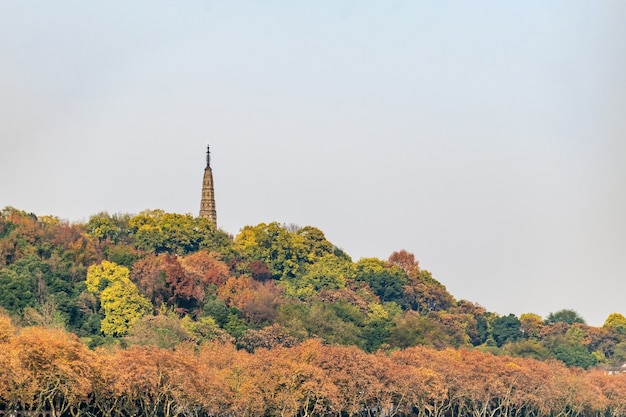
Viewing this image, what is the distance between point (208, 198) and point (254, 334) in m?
57.4

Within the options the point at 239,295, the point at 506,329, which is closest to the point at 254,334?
the point at 239,295

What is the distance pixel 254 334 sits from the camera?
11606cm

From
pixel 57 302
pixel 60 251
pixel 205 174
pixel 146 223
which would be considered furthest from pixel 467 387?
pixel 205 174

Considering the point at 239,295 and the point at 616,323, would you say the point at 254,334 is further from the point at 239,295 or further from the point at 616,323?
the point at 616,323

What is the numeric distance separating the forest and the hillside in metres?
0.19

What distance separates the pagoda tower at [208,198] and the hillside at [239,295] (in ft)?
29.9

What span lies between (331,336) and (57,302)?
72.6 ft

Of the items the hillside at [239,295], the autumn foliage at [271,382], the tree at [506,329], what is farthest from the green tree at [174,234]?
the autumn foliage at [271,382]

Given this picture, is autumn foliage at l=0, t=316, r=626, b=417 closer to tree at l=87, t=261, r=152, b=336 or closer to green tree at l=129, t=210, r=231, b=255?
tree at l=87, t=261, r=152, b=336

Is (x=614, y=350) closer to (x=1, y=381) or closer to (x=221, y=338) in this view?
(x=221, y=338)

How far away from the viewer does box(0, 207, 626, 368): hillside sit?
11806 centimetres

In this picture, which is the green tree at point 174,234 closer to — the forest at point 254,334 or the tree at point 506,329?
the forest at point 254,334

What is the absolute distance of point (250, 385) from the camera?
299ft

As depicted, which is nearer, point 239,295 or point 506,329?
point 239,295
